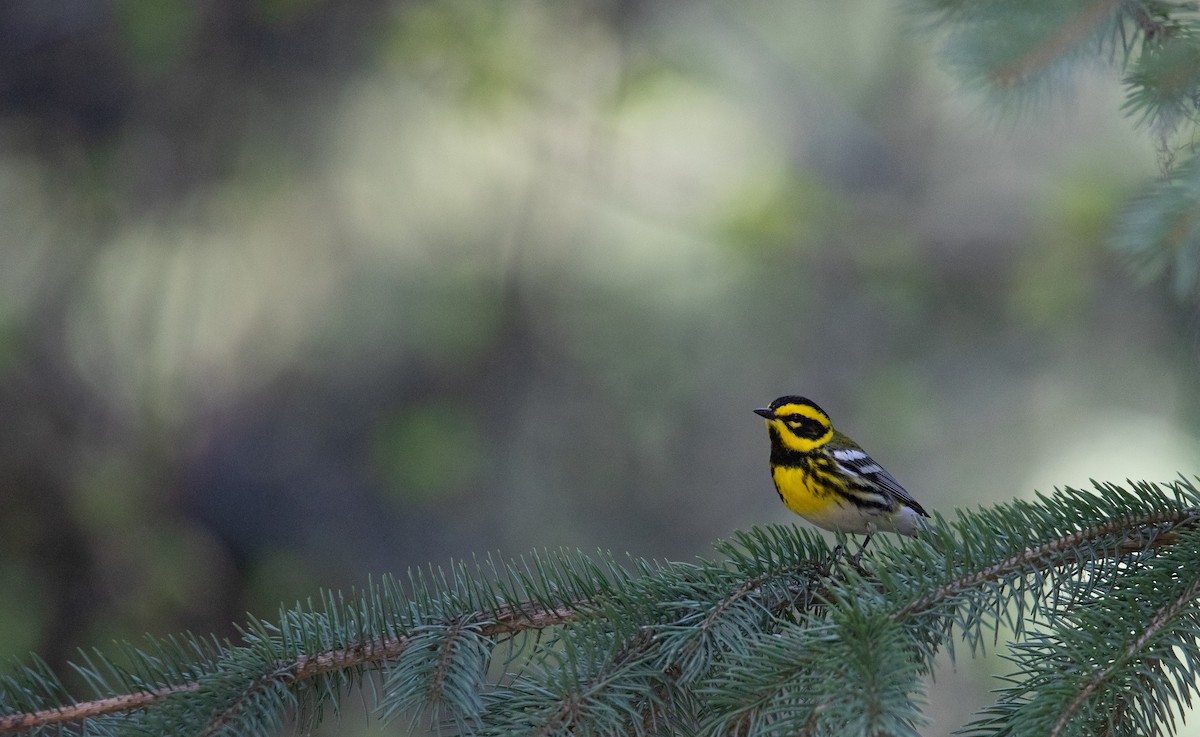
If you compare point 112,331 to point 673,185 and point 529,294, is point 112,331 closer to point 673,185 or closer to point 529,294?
point 529,294

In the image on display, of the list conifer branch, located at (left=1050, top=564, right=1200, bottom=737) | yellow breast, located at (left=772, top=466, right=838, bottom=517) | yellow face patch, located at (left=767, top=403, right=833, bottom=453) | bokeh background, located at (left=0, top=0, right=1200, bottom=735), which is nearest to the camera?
conifer branch, located at (left=1050, top=564, right=1200, bottom=737)

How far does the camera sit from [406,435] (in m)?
2.67

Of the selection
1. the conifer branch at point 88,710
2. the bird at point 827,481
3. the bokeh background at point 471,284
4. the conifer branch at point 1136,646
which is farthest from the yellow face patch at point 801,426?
the conifer branch at point 88,710

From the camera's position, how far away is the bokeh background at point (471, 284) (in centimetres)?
258

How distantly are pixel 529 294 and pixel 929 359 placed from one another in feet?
3.74

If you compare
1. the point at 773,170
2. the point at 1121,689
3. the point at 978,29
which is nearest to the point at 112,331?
the point at 773,170

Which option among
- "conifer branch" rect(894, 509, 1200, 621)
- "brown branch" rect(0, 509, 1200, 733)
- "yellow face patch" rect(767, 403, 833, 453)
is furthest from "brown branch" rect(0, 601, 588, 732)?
"yellow face patch" rect(767, 403, 833, 453)

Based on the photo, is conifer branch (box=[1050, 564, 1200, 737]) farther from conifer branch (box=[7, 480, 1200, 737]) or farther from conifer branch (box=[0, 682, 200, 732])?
conifer branch (box=[0, 682, 200, 732])

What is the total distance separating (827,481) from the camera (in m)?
1.89

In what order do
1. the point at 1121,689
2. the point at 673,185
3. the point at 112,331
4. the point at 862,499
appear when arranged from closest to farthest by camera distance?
the point at 1121,689 → the point at 862,499 → the point at 112,331 → the point at 673,185

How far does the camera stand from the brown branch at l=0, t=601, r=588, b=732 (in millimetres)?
1016

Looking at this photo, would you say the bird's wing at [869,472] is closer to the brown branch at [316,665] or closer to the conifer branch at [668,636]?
the conifer branch at [668,636]

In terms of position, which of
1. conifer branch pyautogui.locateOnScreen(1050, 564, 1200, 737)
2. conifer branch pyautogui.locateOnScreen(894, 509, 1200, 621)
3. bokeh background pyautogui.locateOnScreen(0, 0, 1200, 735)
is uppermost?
bokeh background pyautogui.locateOnScreen(0, 0, 1200, 735)

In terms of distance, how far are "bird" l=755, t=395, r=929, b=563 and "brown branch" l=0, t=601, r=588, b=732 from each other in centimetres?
84
